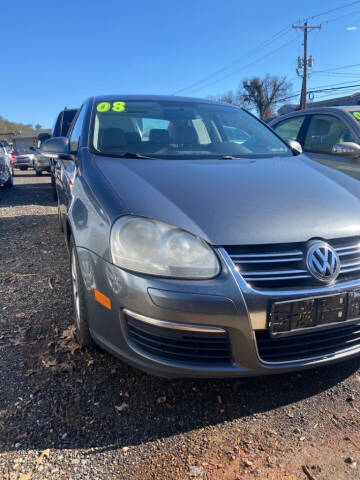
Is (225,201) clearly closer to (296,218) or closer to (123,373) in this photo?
(296,218)

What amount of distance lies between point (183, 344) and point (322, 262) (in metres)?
0.70

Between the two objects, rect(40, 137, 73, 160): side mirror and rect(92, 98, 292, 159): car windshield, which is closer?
rect(92, 98, 292, 159): car windshield

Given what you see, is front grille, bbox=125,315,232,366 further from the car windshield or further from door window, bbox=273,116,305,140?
door window, bbox=273,116,305,140

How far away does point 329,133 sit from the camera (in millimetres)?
4391

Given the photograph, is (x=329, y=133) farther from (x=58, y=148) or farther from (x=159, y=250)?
(x=159, y=250)

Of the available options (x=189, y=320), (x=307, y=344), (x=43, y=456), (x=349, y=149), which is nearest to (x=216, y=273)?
(x=189, y=320)

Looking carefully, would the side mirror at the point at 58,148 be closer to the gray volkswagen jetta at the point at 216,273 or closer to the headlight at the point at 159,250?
the gray volkswagen jetta at the point at 216,273

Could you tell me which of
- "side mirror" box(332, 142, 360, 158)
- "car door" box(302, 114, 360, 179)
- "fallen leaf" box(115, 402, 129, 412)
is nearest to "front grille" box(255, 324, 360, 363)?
"fallen leaf" box(115, 402, 129, 412)

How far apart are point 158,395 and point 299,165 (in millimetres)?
1699

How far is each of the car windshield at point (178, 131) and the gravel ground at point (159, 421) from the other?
4.48ft

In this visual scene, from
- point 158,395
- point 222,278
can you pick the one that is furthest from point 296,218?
point 158,395

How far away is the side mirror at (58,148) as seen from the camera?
8.97 ft

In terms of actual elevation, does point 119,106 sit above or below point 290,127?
above

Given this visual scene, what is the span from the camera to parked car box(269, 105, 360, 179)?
388cm
